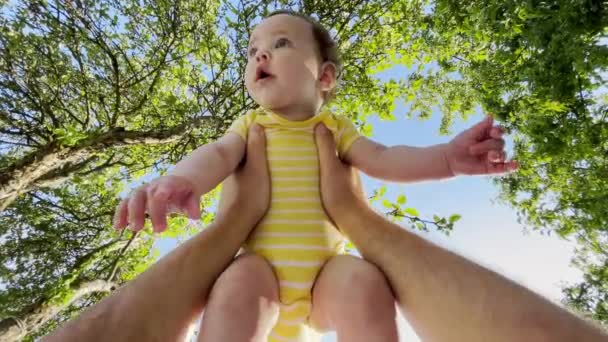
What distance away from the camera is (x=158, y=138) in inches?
230

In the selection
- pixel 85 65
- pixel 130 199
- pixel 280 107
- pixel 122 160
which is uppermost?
pixel 85 65

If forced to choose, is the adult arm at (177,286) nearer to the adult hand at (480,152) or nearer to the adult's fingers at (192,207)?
the adult's fingers at (192,207)

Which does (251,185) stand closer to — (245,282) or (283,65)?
(245,282)

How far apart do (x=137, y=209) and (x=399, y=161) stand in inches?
50.7

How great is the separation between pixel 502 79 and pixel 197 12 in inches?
222

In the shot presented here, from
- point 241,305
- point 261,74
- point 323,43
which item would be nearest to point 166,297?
point 241,305

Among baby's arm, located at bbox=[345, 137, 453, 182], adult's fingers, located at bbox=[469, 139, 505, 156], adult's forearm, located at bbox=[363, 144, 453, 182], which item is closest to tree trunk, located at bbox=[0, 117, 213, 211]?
baby's arm, located at bbox=[345, 137, 453, 182]

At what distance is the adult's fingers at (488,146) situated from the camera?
1.66 meters

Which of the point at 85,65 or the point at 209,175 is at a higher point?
the point at 85,65

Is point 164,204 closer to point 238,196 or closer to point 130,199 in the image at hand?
point 130,199

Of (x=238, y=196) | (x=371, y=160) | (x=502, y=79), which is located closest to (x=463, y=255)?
(x=371, y=160)

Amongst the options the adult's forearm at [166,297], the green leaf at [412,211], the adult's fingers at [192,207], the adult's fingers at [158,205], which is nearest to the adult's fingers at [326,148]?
the adult's forearm at [166,297]

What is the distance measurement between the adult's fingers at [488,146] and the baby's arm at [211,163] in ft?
3.91

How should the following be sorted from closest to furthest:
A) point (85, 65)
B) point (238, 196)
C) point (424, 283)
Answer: point (424, 283)
point (238, 196)
point (85, 65)
